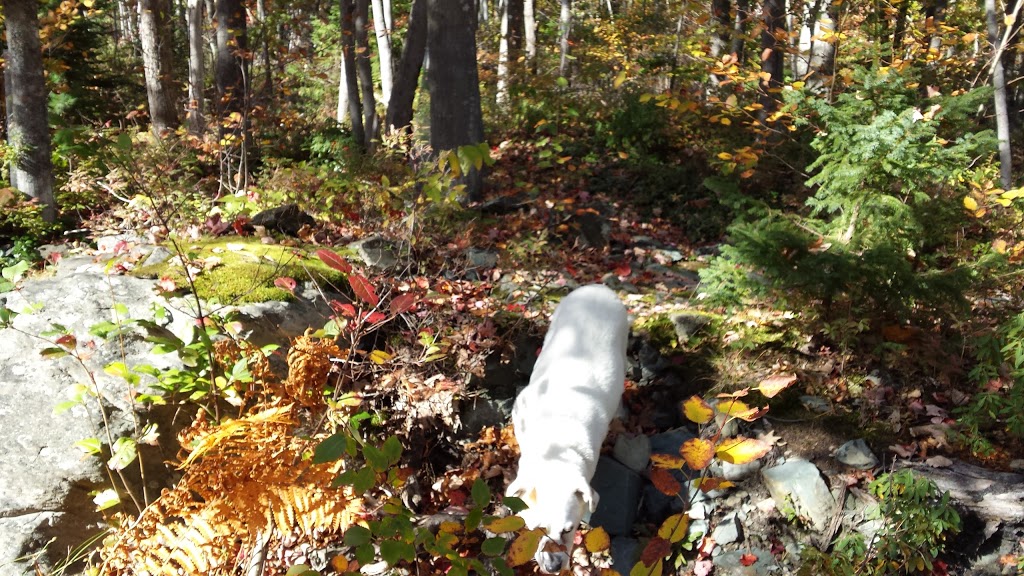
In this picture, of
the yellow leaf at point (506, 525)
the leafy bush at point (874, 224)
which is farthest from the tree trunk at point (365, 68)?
the yellow leaf at point (506, 525)

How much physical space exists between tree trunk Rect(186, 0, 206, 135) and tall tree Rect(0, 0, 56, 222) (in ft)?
13.9

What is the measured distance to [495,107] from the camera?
1348cm

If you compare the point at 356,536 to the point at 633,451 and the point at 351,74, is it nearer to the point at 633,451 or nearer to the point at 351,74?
the point at 633,451

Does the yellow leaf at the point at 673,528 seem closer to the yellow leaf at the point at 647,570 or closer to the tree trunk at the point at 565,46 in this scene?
the yellow leaf at the point at 647,570

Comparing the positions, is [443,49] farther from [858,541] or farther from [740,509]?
[858,541]

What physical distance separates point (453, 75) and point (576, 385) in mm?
5588

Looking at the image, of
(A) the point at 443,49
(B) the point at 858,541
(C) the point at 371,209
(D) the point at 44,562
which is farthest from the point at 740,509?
(A) the point at 443,49

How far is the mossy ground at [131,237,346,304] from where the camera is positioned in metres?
4.77

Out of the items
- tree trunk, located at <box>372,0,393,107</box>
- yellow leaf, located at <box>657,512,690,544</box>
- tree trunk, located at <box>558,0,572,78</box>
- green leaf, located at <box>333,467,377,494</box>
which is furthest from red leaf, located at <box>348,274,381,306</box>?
tree trunk, located at <box>558,0,572,78</box>

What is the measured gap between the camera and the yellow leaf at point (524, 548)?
7.93 ft

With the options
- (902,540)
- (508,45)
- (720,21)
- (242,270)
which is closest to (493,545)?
(902,540)

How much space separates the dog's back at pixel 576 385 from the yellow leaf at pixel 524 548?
1191 mm

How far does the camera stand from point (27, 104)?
616 centimetres

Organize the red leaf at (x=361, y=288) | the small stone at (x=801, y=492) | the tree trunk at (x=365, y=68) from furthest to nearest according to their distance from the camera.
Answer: the tree trunk at (x=365, y=68) → the small stone at (x=801, y=492) → the red leaf at (x=361, y=288)
